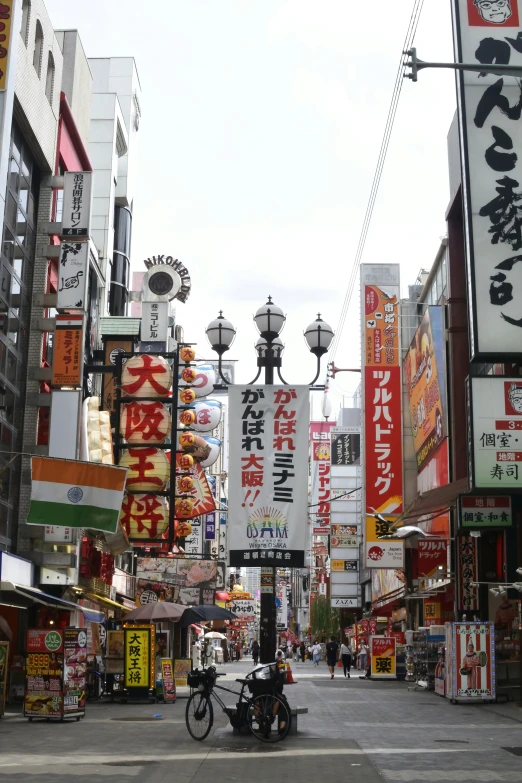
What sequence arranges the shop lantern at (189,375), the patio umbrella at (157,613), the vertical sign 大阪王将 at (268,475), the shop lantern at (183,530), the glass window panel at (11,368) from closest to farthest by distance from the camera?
the vertical sign 大阪王将 at (268,475)
the glass window panel at (11,368)
the patio umbrella at (157,613)
the shop lantern at (183,530)
the shop lantern at (189,375)

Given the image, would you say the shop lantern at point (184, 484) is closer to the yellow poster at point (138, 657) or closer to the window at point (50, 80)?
the yellow poster at point (138, 657)

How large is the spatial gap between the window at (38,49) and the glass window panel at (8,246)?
15.9ft

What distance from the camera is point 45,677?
1905cm

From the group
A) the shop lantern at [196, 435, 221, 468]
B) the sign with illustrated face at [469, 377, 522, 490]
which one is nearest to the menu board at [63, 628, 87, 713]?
the sign with illustrated face at [469, 377, 522, 490]

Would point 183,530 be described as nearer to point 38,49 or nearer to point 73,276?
point 73,276

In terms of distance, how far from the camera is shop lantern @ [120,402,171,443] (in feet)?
99.0

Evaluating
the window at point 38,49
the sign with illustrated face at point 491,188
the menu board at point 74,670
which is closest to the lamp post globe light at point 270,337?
the sign with illustrated face at point 491,188

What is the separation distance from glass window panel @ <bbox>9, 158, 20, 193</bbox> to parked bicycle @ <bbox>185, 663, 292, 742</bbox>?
13785 mm

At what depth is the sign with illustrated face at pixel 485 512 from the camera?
25266mm

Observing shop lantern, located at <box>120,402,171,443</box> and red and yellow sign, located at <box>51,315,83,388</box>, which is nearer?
red and yellow sign, located at <box>51,315,83,388</box>

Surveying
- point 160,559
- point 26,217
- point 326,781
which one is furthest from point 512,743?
point 160,559

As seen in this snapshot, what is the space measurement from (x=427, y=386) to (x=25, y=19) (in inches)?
799

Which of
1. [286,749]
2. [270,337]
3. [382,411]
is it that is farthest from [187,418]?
[286,749]

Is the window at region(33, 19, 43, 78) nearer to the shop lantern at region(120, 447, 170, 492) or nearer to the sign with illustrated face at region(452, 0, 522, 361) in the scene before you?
the shop lantern at region(120, 447, 170, 492)
